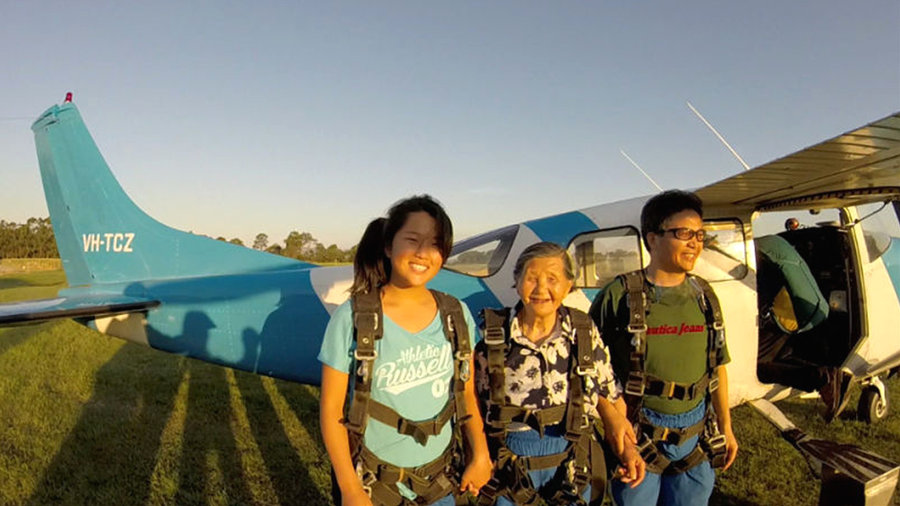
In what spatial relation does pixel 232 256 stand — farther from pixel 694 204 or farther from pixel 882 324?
pixel 882 324

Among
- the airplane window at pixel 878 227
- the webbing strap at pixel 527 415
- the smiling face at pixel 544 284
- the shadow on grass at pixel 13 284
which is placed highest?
the airplane window at pixel 878 227

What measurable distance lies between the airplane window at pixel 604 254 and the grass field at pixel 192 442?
2.04 meters

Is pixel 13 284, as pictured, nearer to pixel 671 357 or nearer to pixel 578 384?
pixel 578 384

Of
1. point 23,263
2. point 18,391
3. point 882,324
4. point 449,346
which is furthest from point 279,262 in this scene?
point 23,263

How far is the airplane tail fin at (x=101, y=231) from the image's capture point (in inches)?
216

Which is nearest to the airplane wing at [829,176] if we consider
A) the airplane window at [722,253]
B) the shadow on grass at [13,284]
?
the airplane window at [722,253]

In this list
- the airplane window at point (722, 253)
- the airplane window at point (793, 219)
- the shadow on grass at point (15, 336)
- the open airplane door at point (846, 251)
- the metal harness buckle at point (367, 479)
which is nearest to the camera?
the metal harness buckle at point (367, 479)

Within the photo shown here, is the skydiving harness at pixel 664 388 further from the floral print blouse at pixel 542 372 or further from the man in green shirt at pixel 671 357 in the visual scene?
the floral print blouse at pixel 542 372

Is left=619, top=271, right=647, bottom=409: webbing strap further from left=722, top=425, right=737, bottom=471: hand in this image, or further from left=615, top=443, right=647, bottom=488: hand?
left=722, top=425, right=737, bottom=471: hand

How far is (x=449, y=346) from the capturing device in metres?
1.86

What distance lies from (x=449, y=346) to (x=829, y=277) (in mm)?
4817

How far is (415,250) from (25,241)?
368 feet

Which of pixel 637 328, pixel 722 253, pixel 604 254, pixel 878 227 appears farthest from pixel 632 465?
pixel 878 227

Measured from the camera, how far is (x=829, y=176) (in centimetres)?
345
